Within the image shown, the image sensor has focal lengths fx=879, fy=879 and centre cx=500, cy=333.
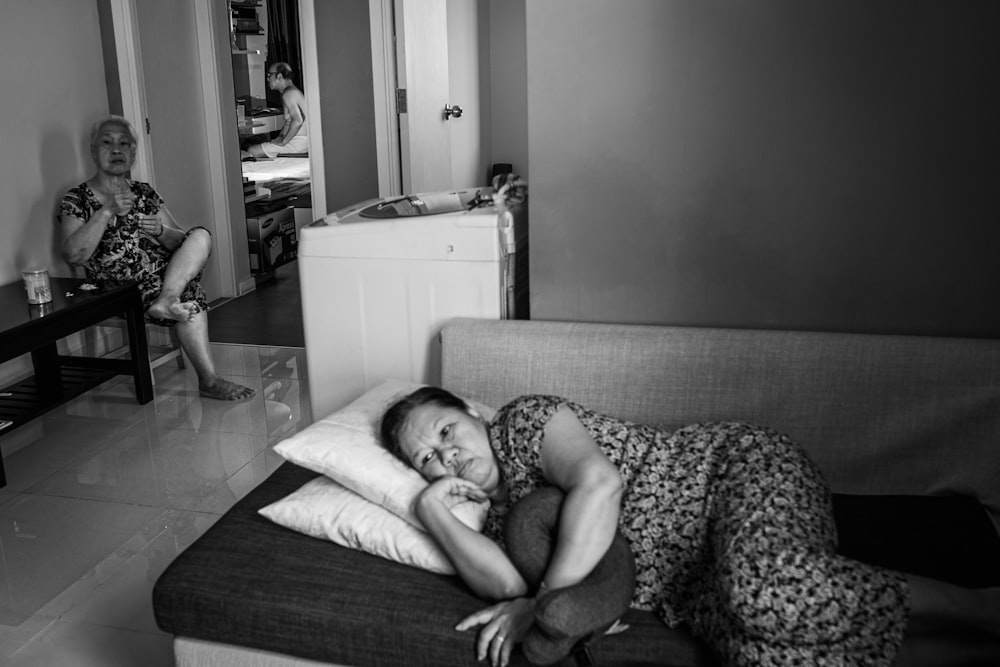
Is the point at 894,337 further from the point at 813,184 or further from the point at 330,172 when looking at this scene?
the point at 330,172

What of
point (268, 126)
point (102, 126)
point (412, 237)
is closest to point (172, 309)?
point (102, 126)

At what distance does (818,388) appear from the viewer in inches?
73.9

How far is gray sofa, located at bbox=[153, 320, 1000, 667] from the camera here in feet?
4.90

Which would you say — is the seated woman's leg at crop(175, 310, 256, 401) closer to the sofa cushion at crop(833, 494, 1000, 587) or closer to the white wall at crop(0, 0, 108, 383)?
the white wall at crop(0, 0, 108, 383)

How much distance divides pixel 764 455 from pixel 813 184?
2.32ft

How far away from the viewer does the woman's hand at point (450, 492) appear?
1.58m

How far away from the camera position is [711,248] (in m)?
2.03

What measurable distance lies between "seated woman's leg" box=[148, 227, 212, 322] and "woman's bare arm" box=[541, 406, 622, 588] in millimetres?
2403

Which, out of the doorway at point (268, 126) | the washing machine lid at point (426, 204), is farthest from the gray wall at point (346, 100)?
the washing machine lid at point (426, 204)

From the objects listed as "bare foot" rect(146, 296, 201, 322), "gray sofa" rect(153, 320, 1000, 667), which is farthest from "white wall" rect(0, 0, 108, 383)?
"gray sofa" rect(153, 320, 1000, 667)

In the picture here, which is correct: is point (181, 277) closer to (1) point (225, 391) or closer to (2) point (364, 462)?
(1) point (225, 391)

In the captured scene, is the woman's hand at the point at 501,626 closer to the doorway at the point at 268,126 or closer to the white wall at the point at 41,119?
the white wall at the point at 41,119

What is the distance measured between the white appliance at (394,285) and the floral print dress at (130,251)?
1435mm

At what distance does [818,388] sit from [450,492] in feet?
2.73
